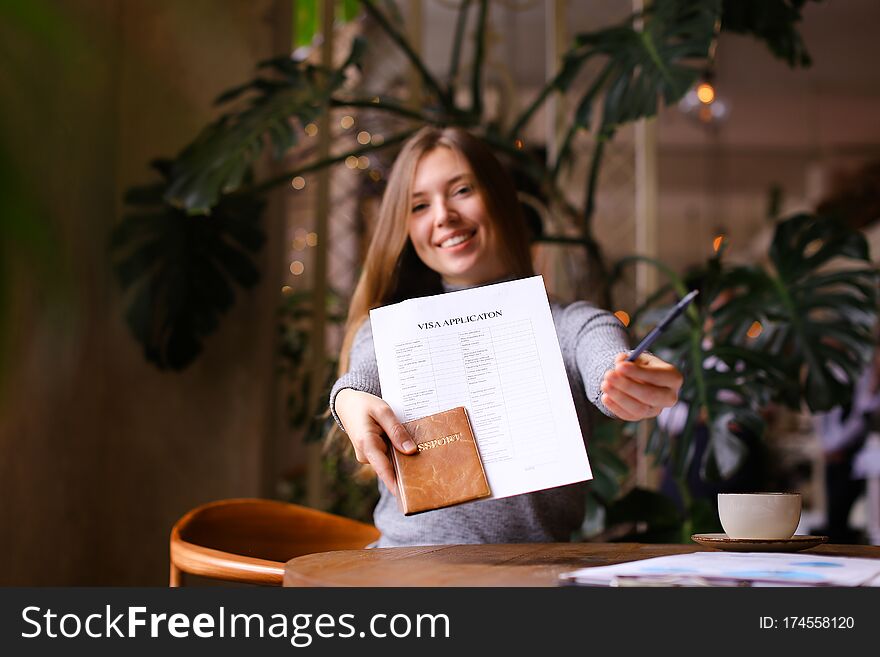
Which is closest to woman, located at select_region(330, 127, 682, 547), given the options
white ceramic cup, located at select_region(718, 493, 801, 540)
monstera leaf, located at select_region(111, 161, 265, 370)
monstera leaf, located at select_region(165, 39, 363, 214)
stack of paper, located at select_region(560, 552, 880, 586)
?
white ceramic cup, located at select_region(718, 493, 801, 540)

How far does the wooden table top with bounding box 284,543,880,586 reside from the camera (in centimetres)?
78

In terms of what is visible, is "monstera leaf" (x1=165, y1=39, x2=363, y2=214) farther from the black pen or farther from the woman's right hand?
the black pen

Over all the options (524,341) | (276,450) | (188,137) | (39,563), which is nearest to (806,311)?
(524,341)

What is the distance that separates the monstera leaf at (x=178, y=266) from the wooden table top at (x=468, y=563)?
66.6 inches

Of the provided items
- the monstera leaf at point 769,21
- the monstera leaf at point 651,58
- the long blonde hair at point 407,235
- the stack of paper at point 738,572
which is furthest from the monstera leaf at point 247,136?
the stack of paper at point 738,572

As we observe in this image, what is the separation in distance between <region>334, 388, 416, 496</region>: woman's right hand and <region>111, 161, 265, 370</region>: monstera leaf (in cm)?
168

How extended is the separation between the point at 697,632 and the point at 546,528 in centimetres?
73

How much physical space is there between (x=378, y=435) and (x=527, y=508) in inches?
16.4

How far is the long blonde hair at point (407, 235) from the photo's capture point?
1478 mm

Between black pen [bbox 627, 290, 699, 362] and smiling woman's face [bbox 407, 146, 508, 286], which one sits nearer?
black pen [bbox 627, 290, 699, 362]

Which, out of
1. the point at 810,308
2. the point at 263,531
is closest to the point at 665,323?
the point at 263,531

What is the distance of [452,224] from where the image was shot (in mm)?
1441

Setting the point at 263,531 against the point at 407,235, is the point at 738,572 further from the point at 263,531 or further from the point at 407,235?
the point at 263,531

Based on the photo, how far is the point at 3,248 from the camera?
0.40 meters
